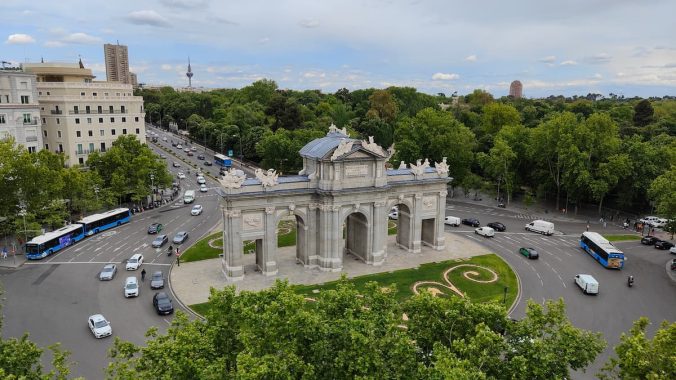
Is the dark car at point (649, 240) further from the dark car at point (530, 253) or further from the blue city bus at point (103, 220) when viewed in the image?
the blue city bus at point (103, 220)

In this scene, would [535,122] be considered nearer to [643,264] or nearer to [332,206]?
[643,264]

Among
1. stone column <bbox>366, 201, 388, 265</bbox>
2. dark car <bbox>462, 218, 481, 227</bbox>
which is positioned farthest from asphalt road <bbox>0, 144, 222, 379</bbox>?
dark car <bbox>462, 218, 481, 227</bbox>

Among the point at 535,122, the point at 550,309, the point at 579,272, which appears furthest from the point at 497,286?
the point at 535,122

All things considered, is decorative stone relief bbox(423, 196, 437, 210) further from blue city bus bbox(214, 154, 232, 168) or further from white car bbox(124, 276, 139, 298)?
blue city bus bbox(214, 154, 232, 168)

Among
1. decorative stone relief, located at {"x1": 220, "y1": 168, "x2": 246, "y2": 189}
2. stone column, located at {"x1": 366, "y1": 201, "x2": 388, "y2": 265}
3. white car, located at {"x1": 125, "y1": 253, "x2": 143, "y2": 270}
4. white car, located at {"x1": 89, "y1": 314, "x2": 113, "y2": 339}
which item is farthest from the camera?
stone column, located at {"x1": 366, "y1": 201, "x2": 388, "y2": 265}

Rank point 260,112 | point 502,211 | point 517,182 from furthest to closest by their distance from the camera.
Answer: point 260,112 → point 517,182 → point 502,211

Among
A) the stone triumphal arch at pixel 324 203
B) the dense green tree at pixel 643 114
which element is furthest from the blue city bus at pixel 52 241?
the dense green tree at pixel 643 114
